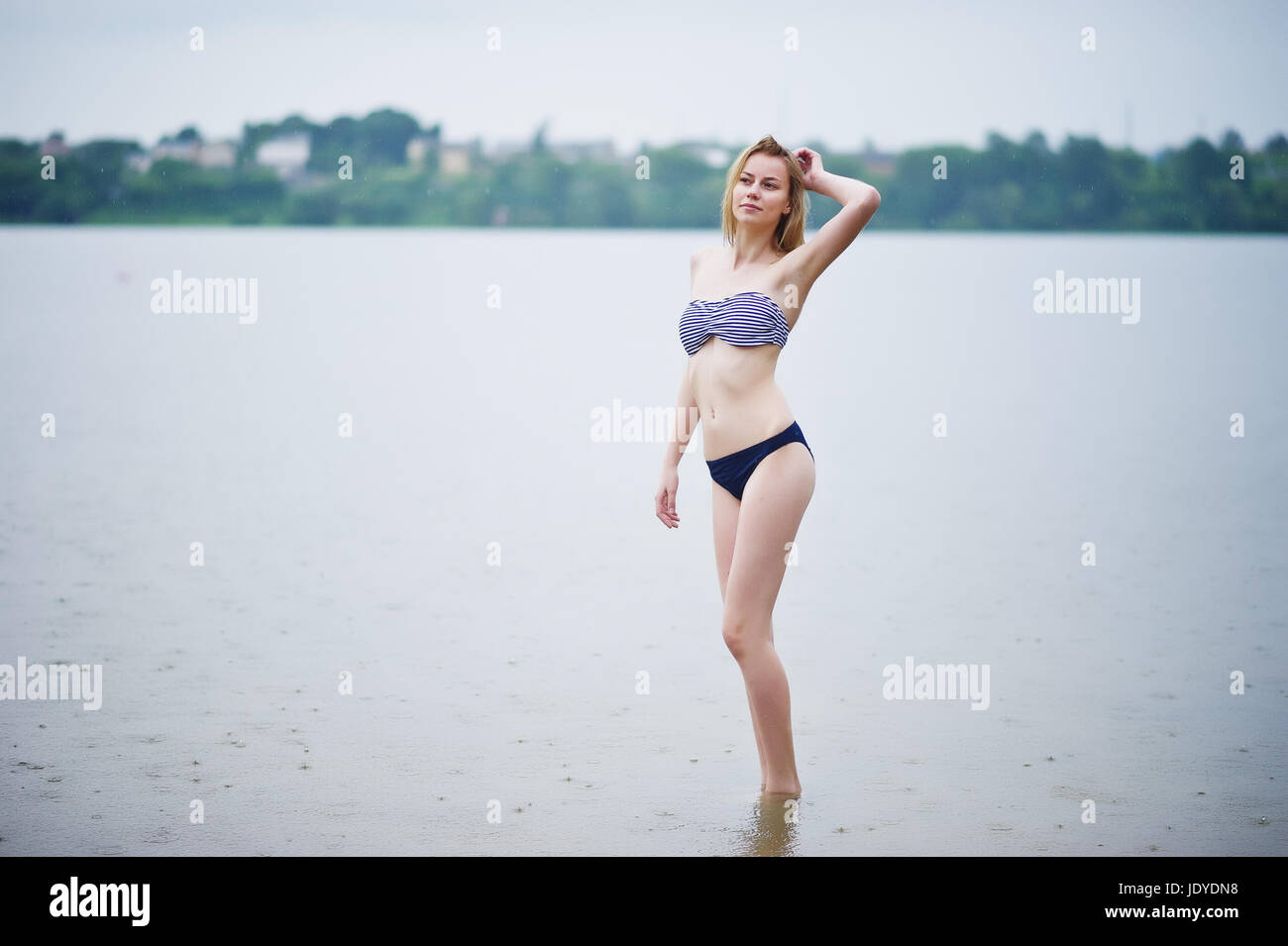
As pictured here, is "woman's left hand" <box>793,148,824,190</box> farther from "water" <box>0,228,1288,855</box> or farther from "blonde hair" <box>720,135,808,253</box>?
"water" <box>0,228,1288,855</box>

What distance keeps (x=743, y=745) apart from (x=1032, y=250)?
1879 inches

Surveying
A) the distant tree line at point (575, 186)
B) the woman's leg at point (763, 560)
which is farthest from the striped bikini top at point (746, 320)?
the distant tree line at point (575, 186)

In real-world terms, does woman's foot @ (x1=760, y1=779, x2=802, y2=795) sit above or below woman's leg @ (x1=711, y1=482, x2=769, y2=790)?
below

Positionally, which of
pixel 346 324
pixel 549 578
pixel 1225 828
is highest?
pixel 346 324

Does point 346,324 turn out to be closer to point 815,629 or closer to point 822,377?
point 822,377

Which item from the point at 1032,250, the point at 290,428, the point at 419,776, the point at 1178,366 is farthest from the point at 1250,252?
the point at 419,776

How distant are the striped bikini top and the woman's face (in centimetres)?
23

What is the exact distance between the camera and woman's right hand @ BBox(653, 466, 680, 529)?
4938 millimetres

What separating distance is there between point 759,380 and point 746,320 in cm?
19

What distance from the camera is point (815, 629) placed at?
6828 millimetres

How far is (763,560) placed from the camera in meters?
4.51

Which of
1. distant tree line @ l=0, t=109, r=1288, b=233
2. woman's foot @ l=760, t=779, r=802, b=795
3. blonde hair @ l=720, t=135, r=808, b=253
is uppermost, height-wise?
distant tree line @ l=0, t=109, r=1288, b=233

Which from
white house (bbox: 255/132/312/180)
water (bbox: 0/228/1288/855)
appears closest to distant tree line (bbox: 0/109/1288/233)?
white house (bbox: 255/132/312/180)

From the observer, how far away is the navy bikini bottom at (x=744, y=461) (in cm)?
453
